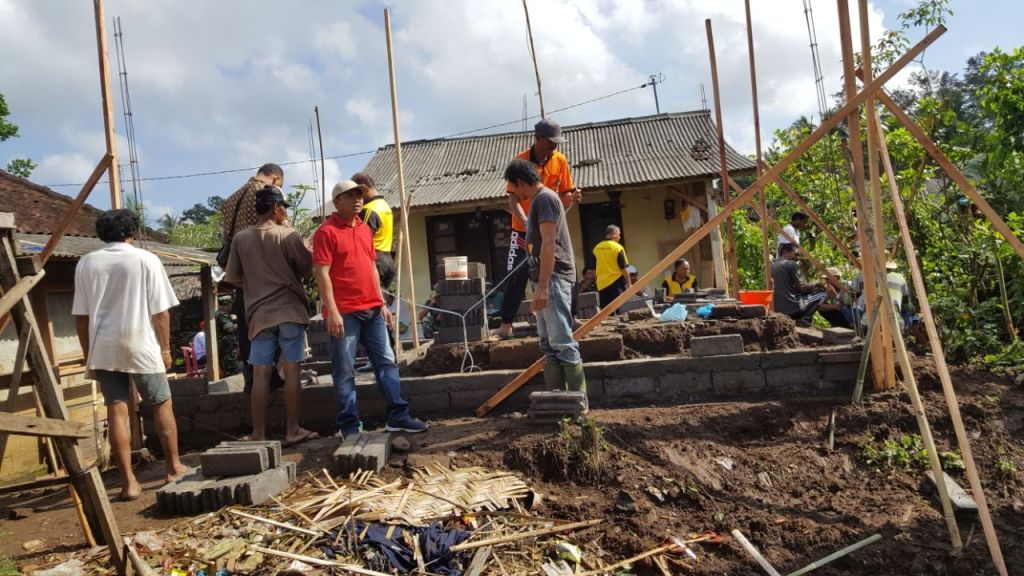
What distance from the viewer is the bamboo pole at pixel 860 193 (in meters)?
4.30

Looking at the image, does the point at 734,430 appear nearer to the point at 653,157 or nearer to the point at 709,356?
the point at 709,356

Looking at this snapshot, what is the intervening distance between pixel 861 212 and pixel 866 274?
0.51 metres

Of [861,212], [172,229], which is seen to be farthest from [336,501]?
[172,229]

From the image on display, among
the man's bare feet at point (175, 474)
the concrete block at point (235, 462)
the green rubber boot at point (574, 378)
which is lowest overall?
the man's bare feet at point (175, 474)

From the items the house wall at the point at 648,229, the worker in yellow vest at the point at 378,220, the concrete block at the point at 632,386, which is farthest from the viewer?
the house wall at the point at 648,229

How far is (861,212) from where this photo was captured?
4.29 m

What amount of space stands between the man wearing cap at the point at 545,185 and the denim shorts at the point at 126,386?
102 inches

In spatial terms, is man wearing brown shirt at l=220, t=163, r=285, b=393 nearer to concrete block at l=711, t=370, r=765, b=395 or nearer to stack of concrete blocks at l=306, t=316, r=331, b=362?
stack of concrete blocks at l=306, t=316, r=331, b=362

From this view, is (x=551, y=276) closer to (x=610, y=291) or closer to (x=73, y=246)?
(x=610, y=291)

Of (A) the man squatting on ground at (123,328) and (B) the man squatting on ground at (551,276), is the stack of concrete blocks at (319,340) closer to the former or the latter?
(A) the man squatting on ground at (123,328)

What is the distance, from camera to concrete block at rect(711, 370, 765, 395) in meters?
4.89

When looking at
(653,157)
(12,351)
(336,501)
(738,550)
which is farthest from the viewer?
(653,157)

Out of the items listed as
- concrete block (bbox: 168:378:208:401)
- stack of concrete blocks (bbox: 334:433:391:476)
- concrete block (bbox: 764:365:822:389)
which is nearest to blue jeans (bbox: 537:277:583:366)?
stack of concrete blocks (bbox: 334:433:391:476)

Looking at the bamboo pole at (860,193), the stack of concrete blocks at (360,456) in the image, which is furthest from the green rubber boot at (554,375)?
the bamboo pole at (860,193)
